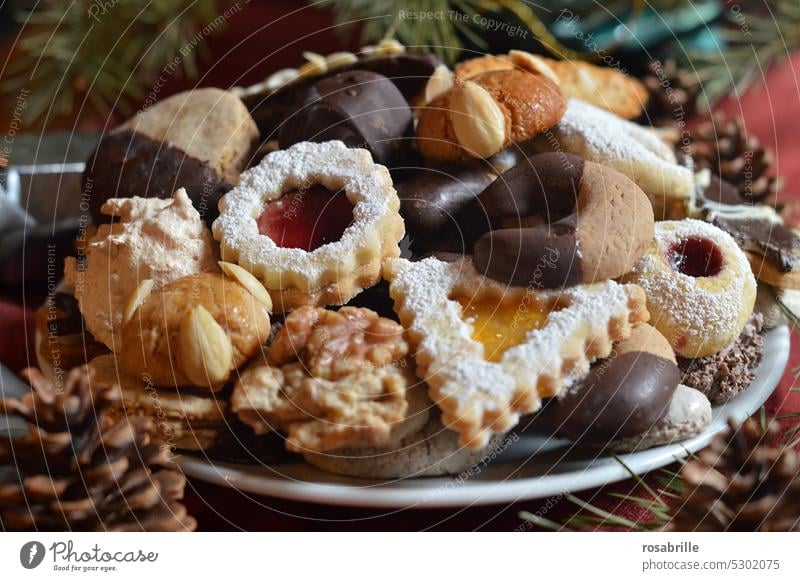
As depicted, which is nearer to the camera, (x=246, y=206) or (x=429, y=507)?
(x=429, y=507)

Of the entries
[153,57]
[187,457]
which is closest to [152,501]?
[187,457]

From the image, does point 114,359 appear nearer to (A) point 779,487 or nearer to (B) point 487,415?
(B) point 487,415

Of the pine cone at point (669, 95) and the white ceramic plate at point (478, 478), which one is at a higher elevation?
the pine cone at point (669, 95)

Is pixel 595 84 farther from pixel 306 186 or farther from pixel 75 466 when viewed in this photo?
pixel 75 466

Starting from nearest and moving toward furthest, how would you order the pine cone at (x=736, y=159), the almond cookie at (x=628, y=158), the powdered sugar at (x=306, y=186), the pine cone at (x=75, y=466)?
the pine cone at (x=75, y=466), the powdered sugar at (x=306, y=186), the almond cookie at (x=628, y=158), the pine cone at (x=736, y=159)

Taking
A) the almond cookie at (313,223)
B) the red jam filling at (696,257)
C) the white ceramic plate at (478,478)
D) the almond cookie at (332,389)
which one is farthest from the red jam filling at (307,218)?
the red jam filling at (696,257)

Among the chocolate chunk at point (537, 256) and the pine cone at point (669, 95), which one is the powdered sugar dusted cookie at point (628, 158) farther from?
the pine cone at point (669, 95)
